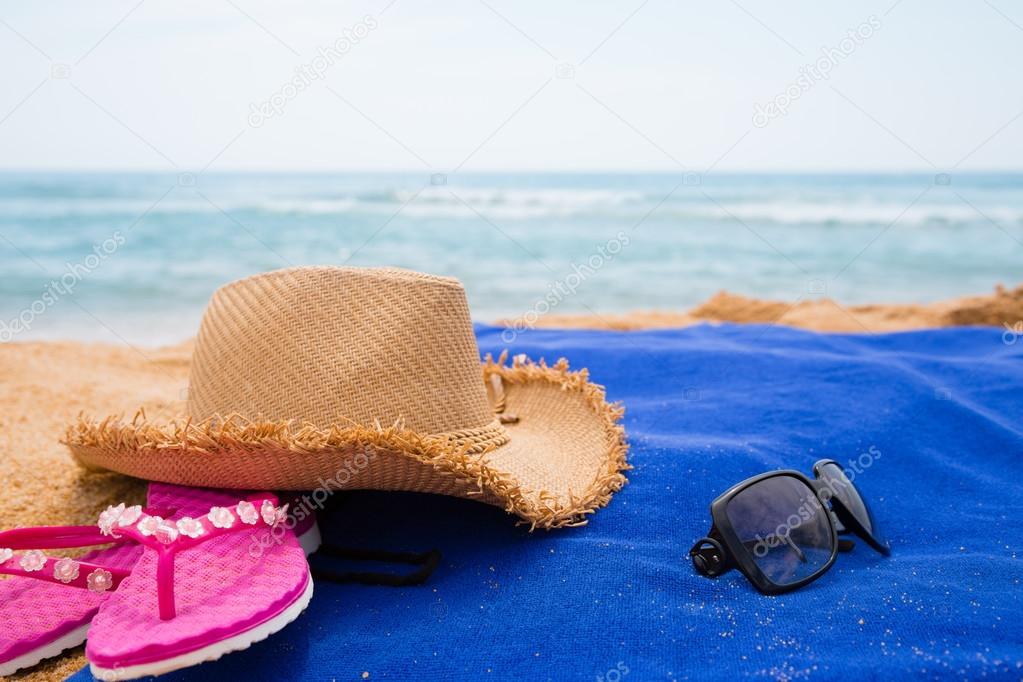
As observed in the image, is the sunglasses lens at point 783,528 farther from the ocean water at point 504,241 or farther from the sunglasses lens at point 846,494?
the ocean water at point 504,241

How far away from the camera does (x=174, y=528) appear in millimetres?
1358

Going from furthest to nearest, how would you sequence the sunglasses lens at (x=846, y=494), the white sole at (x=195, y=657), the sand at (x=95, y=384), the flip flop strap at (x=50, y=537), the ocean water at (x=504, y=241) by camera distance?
the ocean water at (x=504, y=241) → the sand at (x=95, y=384) → the sunglasses lens at (x=846, y=494) → the flip flop strap at (x=50, y=537) → the white sole at (x=195, y=657)

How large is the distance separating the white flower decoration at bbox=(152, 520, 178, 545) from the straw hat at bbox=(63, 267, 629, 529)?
0.19 metres

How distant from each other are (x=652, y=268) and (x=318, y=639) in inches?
305

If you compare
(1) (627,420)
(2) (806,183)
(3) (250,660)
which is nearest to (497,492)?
(3) (250,660)

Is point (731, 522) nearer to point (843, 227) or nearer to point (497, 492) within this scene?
point (497, 492)

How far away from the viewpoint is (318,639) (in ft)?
4.70

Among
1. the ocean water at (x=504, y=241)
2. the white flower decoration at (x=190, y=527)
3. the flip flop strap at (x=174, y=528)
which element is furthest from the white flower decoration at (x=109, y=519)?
the ocean water at (x=504, y=241)

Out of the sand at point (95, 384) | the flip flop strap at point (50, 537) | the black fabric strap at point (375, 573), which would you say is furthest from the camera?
the sand at point (95, 384)

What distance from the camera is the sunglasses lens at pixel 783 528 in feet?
A: 5.04

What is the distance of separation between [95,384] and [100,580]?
5.76ft

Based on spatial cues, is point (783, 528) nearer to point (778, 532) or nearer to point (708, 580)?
point (778, 532)

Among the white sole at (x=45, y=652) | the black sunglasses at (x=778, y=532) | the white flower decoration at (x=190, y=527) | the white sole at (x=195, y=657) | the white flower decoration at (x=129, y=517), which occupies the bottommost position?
the white sole at (x=45, y=652)

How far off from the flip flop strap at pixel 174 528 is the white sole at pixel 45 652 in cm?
20
